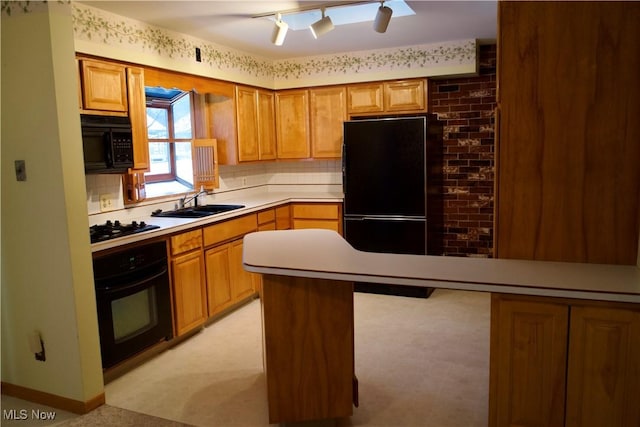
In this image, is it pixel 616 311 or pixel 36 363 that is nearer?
pixel 616 311

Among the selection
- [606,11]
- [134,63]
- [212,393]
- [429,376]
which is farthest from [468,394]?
[134,63]

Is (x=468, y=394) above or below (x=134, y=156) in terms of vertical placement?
below

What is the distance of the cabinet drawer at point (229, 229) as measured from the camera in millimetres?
3854

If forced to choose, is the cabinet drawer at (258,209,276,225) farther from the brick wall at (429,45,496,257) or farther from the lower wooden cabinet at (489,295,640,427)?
the lower wooden cabinet at (489,295,640,427)

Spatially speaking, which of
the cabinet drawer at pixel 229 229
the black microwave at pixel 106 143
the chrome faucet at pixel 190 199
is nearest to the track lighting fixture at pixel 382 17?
the black microwave at pixel 106 143

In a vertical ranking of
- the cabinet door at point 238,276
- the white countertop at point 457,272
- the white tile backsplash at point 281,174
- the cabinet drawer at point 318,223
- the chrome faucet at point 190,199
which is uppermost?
the white tile backsplash at point 281,174

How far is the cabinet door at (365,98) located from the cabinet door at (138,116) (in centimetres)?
220

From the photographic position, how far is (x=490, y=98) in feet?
15.9

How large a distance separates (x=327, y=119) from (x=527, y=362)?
11.8ft

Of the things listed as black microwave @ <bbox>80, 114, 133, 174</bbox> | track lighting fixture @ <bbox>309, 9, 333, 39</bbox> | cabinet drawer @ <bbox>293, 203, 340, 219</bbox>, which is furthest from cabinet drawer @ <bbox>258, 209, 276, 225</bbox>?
track lighting fixture @ <bbox>309, 9, 333, 39</bbox>

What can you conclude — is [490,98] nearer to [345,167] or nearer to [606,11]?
[345,167]

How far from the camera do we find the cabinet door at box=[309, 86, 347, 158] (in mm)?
5104

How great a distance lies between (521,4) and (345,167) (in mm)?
2778

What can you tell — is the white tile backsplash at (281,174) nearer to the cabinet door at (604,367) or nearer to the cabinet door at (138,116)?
the cabinet door at (138,116)
